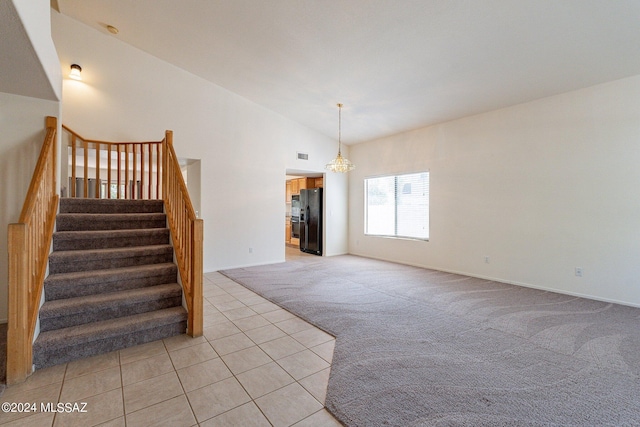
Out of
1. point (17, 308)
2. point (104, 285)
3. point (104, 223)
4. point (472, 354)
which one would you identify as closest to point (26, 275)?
point (17, 308)

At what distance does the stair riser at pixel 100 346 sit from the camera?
220 cm

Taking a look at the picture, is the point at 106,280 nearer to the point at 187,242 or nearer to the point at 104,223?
the point at 187,242

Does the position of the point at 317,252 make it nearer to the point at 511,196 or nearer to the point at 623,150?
the point at 511,196

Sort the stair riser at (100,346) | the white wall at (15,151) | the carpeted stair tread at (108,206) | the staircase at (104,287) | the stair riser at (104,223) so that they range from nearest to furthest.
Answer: the stair riser at (100,346) < the staircase at (104,287) < the white wall at (15,151) < the stair riser at (104,223) < the carpeted stair tread at (108,206)

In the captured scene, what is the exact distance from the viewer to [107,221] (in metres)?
3.49

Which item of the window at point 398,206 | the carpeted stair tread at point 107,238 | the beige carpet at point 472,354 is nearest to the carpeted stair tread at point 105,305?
the carpeted stair tread at point 107,238

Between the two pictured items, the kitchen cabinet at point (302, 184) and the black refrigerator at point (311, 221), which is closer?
the black refrigerator at point (311, 221)

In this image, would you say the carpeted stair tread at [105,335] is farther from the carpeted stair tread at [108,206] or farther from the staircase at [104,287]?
the carpeted stair tread at [108,206]

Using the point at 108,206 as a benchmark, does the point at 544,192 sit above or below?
above

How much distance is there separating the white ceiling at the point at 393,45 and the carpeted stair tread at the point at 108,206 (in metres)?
2.60

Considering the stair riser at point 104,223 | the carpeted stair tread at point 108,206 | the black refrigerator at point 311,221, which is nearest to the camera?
the stair riser at point 104,223

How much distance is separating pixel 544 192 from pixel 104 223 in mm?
6311

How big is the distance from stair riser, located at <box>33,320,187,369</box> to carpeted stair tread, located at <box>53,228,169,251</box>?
3.98 ft

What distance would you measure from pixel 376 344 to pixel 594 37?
3992 millimetres
